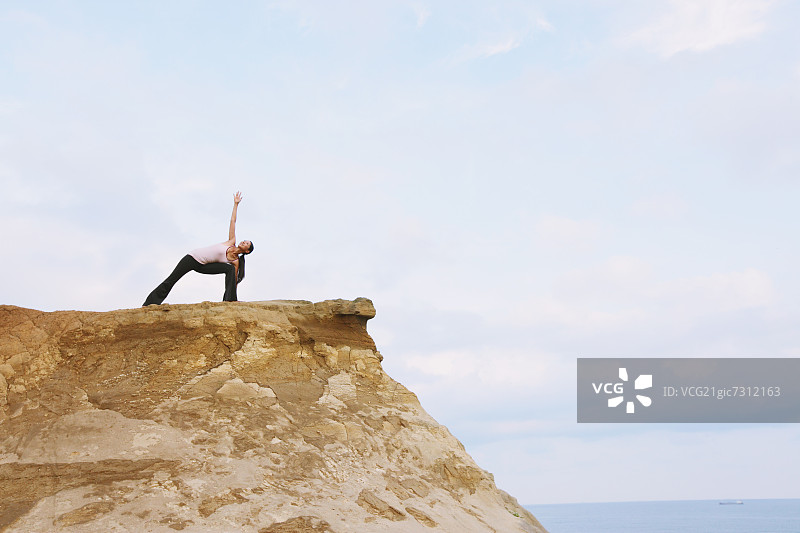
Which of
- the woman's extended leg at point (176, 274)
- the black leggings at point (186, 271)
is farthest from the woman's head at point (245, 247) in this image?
the woman's extended leg at point (176, 274)

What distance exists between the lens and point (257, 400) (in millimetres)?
10789

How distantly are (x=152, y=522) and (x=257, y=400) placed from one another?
107 inches

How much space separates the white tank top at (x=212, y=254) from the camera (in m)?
12.5

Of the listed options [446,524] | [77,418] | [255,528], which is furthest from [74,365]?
[446,524]

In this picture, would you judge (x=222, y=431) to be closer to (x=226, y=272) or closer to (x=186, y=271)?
(x=226, y=272)

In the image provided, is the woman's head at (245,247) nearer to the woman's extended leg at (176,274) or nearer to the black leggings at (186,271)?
the black leggings at (186,271)

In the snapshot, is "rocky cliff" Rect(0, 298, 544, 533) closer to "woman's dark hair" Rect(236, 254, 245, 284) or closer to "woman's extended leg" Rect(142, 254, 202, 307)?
"woman's dark hair" Rect(236, 254, 245, 284)

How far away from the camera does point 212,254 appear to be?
12.5 metres

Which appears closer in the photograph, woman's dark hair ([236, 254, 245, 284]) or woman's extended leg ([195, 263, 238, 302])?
woman's extended leg ([195, 263, 238, 302])

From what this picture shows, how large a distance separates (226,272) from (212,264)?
0.27 metres

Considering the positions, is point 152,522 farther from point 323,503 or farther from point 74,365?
point 74,365

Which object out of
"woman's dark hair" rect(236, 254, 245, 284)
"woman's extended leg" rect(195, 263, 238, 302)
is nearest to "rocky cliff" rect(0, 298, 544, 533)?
"woman's extended leg" rect(195, 263, 238, 302)

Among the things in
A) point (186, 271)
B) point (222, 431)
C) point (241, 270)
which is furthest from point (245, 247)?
point (222, 431)

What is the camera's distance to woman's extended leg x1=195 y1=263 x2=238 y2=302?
1243 cm
